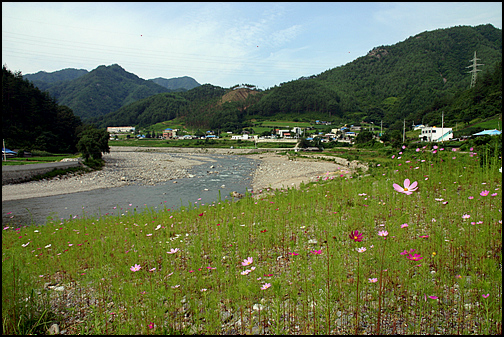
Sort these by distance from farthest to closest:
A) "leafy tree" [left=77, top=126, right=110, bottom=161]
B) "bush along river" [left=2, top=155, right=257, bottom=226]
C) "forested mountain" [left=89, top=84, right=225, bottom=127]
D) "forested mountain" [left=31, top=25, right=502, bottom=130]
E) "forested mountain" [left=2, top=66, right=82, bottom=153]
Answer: "forested mountain" [left=89, top=84, right=225, bottom=127], "forested mountain" [left=31, top=25, right=502, bottom=130], "forested mountain" [left=2, top=66, right=82, bottom=153], "leafy tree" [left=77, top=126, right=110, bottom=161], "bush along river" [left=2, top=155, right=257, bottom=226]

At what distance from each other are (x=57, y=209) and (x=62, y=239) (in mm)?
12358

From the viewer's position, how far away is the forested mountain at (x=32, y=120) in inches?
1706

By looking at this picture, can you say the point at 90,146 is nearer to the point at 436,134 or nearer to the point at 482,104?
the point at 436,134

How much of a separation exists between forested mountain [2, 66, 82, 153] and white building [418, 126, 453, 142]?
68.1 meters

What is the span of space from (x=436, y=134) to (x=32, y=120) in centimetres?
7744

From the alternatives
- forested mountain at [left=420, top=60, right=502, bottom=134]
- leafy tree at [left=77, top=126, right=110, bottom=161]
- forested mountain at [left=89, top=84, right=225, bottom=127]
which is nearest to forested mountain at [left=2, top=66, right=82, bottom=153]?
leafy tree at [left=77, top=126, right=110, bottom=161]

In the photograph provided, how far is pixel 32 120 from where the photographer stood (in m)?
49.2

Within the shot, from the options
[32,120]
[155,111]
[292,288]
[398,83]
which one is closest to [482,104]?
[292,288]

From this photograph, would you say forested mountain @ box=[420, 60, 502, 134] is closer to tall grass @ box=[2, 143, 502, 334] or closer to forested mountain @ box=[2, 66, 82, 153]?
tall grass @ box=[2, 143, 502, 334]

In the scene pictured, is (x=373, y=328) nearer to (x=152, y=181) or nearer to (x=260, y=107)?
(x=152, y=181)

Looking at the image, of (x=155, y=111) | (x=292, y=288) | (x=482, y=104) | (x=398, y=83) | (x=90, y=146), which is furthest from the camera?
(x=155, y=111)

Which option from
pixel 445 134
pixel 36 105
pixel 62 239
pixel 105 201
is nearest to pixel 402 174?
pixel 62 239

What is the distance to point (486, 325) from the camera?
202 centimetres

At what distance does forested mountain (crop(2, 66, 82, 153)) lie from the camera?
43.3m
